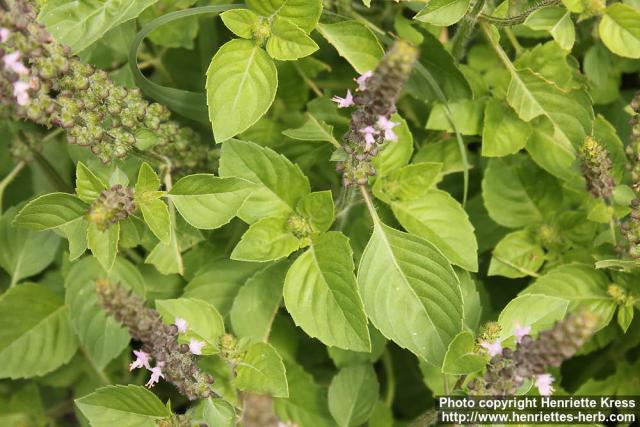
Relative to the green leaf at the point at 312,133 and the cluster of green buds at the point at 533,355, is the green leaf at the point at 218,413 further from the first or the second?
the green leaf at the point at 312,133

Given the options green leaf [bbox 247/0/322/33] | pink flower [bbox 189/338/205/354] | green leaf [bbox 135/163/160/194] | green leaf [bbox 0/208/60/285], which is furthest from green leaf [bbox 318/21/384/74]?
green leaf [bbox 0/208/60/285]

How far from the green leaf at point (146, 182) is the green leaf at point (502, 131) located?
0.96 m

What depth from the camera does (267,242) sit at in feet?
6.13

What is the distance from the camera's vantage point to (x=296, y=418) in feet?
6.94

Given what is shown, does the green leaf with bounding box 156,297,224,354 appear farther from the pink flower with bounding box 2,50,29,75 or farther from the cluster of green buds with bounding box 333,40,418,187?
the pink flower with bounding box 2,50,29,75

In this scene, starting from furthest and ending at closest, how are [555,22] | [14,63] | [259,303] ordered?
[259,303]
[555,22]
[14,63]

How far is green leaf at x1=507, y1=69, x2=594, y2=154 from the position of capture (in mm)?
2074

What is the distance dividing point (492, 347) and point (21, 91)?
119cm

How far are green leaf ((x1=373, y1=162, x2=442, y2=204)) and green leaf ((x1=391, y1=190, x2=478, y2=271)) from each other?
30 millimetres

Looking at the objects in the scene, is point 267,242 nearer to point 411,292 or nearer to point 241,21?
point 411,292

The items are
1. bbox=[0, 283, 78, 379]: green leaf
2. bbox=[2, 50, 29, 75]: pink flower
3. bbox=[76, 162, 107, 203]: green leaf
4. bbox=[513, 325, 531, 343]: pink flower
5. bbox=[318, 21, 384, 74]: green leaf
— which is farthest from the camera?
bbox=[0, 283, 78, 379]: green leaf

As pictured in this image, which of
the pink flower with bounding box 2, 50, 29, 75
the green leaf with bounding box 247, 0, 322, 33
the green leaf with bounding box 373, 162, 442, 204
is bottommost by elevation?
the green leaf with bounding box 373, 162, 442, 204

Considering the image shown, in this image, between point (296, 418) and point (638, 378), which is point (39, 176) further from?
point (638, 378)

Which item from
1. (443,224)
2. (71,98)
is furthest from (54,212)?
(443,224)
